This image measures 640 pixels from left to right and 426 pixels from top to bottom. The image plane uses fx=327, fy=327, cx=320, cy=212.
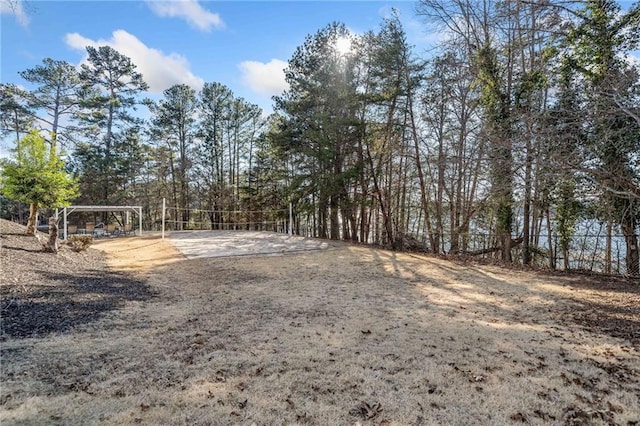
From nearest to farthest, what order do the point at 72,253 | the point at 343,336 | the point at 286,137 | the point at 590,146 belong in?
1. the point at 343,336
2. the point at 590,146
3. the point at 72,253
4. the point at 286,137

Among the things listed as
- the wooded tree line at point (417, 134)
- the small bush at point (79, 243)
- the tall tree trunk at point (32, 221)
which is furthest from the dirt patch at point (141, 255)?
the wooded tree line at point (417, 134)

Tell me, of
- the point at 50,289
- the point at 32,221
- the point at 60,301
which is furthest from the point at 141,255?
the point at 60,301

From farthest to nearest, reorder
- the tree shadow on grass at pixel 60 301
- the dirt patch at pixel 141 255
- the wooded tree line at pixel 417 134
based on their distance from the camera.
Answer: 1. the dirt patch at pixel 141 255
2. the wooded tree line at pixel 417 134
3. the tree shadow on grass at pixel 60 301

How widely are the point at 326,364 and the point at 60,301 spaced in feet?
11.5

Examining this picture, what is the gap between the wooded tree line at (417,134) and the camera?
6.55m

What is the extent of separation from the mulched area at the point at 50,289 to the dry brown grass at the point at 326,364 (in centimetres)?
28

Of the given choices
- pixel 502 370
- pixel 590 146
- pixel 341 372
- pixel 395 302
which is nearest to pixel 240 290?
pixel 395 302

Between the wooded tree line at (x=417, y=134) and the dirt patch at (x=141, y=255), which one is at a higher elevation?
the wooded tree line at (x=417, y=134)

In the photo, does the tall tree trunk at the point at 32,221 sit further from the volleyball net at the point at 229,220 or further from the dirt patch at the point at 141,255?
the volleyball net at the point at 229,220

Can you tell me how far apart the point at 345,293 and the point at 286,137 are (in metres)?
10.8

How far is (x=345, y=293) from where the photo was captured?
5500 millimetres

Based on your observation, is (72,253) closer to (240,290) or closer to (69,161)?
(240,290)

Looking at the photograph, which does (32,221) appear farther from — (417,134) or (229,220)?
(229,220)

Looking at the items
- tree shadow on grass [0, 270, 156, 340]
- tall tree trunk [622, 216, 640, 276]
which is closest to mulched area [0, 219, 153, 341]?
tree shadow on grass [0, 270, 156, 340]
